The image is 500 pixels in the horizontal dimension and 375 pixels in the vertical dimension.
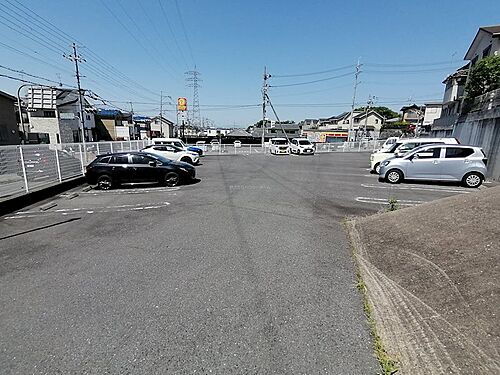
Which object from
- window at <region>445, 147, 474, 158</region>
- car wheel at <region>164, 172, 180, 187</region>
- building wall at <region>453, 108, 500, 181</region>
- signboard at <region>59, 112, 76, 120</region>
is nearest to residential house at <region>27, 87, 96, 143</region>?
signboard at <region>59, 112, 76, 120</region>

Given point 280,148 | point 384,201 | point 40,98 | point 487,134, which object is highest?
point 40,98

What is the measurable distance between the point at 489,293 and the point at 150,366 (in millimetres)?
3195

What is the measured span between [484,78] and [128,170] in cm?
2016

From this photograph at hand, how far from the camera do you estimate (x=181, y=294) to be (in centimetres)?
298

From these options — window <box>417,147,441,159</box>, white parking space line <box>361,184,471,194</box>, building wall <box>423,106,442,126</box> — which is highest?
building wall <box>423,106,442,126</box>

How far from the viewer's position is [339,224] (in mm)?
5422

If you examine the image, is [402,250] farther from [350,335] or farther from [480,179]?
[480,179]

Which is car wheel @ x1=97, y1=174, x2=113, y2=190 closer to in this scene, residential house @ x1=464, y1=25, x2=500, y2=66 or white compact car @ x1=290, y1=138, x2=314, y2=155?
white compact car @ x1=290, y1=138, x2=314, y2=155

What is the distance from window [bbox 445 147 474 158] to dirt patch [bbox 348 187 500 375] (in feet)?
19.2

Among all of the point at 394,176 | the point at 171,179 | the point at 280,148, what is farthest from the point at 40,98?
the point at 394,176

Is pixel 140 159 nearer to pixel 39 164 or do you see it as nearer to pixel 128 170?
pixel 128 170

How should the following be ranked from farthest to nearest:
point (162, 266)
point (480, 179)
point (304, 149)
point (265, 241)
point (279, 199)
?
point (304, 149)
point (480, 179)
point (279, 199)
point (265, 241)
point (162, 266)

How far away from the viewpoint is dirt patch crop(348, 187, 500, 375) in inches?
80.4

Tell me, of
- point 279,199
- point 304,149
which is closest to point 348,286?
point 279,199
